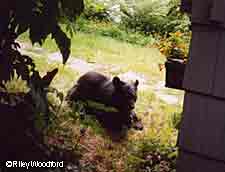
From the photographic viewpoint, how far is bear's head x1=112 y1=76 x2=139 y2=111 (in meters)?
4.19

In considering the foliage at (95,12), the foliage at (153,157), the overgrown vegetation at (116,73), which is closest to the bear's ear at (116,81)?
the overgrown vegetation at (116,73)

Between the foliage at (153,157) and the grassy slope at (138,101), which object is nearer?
the foliage at (153,157)

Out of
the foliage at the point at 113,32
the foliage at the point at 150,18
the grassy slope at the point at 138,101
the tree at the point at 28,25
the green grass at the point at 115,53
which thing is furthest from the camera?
the foliage at the point at 150,18

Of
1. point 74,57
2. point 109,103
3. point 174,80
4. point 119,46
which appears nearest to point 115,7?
point 119,46

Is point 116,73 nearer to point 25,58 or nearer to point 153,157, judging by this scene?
point 153,157

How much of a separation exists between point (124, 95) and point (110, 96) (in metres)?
0.15

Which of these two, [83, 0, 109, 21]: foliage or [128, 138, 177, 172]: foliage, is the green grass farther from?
[128, 138, 177, 172]: foliage

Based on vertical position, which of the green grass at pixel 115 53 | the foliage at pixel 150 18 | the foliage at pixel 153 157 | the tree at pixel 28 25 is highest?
the foliage at pixel 150 18

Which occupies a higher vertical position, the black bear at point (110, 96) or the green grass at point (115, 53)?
the green grass at point (115, 53)

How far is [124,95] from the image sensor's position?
421 cm

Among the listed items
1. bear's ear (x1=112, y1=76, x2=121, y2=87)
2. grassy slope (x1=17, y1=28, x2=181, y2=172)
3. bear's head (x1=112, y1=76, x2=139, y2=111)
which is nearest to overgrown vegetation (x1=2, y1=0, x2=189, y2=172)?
grassy slope (x1=17, y1=28, x2=181, y2=172)

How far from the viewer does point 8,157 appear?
6.28ft

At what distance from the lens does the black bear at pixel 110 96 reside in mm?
4137

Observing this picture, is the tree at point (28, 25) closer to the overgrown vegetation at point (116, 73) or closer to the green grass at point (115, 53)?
the overgrown vegetation at point (116, 73)
